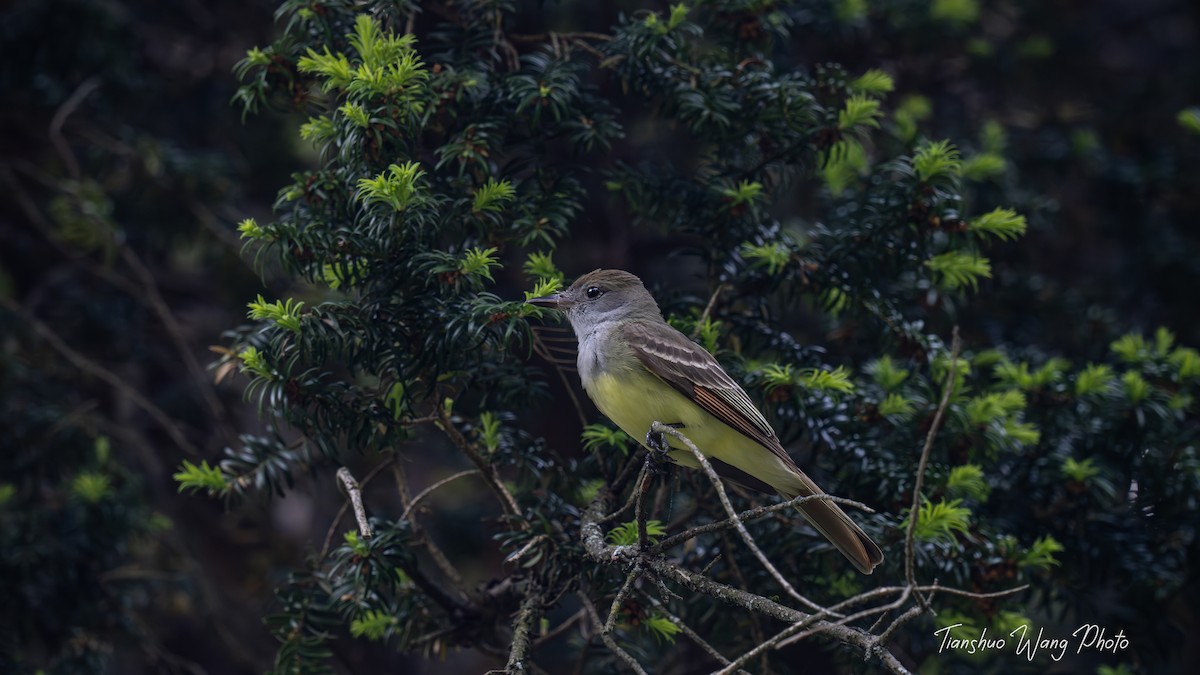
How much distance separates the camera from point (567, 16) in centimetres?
663

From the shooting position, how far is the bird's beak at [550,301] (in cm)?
394

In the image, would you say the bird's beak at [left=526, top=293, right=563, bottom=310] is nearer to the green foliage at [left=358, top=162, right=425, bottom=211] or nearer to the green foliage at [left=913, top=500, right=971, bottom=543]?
the green foliage at [left=358, top=162, right=425, bottom=211]

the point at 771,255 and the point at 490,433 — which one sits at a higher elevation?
the point at 771,255

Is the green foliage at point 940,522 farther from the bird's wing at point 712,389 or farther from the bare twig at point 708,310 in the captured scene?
the bare twig at point 708,310

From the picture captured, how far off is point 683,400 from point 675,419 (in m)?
0.09

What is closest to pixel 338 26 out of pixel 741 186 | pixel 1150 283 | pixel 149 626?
pixel 741 186

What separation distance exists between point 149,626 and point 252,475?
2.38 m

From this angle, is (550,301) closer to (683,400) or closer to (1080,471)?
(683,400)

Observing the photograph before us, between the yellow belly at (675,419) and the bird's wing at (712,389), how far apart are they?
0.20 feet

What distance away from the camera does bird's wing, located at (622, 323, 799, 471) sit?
4219 millimetres

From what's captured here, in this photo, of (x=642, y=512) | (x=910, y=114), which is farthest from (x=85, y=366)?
(x=910, y=114)

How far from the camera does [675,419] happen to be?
4375mm

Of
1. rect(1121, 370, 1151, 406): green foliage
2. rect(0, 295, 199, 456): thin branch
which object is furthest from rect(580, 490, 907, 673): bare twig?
rect(0, 295, 199, 456): thin branch

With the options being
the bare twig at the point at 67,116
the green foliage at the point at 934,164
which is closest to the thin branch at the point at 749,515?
the green foliage at the point at 934,164
